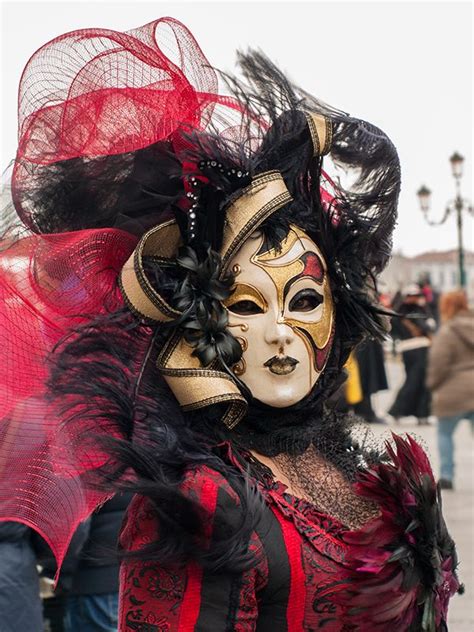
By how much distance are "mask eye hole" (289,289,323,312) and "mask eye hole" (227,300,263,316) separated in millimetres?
88

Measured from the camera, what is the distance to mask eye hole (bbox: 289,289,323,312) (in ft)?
7.48

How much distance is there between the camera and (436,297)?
996 inches

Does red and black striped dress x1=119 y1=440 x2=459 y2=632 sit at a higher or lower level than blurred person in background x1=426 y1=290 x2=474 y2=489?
higher

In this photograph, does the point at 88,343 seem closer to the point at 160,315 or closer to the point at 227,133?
the point at 160,315

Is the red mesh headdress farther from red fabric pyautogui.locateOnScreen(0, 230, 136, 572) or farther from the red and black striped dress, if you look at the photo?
the red and black striped dress

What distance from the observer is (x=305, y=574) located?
80.8 inches

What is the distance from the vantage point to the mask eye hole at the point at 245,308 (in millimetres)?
2223

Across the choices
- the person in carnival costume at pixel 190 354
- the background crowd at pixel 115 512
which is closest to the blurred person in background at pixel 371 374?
the background crowd at pixel 115 512

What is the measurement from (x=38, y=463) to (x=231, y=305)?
52 cm

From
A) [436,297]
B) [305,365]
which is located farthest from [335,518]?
[436,297]

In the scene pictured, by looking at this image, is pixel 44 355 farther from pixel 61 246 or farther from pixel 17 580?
pixel 17 580

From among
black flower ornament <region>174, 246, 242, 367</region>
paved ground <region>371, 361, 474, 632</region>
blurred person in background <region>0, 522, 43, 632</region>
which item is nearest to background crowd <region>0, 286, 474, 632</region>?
blurred person in background <region>0, 522, 43, 632</region>

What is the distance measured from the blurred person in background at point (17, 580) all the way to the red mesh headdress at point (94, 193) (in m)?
1.39

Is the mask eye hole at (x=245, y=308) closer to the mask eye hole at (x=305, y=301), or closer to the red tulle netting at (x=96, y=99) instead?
the mask eye hole at (x=305, y=301)
